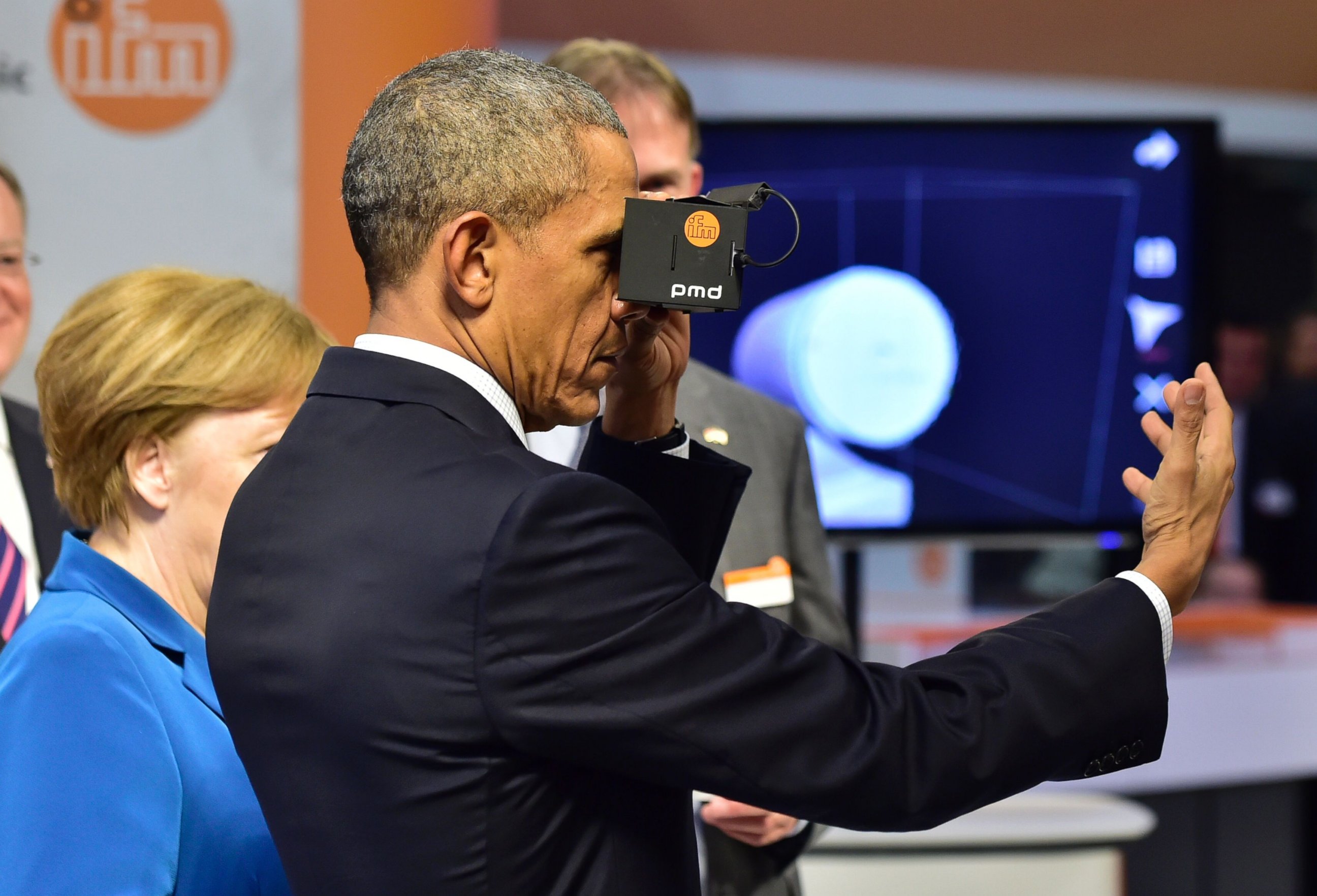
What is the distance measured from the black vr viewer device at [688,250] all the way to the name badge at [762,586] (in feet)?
2.27

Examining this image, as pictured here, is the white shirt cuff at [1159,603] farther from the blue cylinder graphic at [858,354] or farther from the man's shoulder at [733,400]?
the blue cylinder graphic at [858,354]

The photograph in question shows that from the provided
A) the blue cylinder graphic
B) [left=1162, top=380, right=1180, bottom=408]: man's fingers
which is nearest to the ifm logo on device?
[left=1162, top=380, right=1180, bottom=408]: man's fingers

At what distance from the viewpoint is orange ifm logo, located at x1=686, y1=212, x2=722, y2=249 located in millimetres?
1079

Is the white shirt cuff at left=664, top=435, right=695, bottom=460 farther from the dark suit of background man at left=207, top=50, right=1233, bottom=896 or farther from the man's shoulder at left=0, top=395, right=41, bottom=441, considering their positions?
the man's shoulder at left=0, top=395, right=41, bottom=441

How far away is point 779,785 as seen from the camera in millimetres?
944

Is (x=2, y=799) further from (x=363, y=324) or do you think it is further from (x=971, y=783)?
(x=363, y=324)

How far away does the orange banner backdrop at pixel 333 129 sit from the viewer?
245 cm

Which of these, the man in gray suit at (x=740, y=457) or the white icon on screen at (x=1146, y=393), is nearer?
the man in gray suit at (x=740, y=457)

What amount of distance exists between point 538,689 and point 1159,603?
506 millimetres

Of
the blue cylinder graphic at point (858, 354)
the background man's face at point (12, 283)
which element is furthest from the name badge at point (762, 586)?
the background man's face at point (12, 283)

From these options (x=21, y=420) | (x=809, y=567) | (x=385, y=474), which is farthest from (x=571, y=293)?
(x=21, y=420)

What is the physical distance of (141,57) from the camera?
2461 mm

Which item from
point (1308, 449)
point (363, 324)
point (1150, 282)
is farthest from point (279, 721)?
point (1308, 449)

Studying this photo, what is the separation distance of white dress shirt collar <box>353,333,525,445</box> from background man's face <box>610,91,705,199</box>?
0.84m
